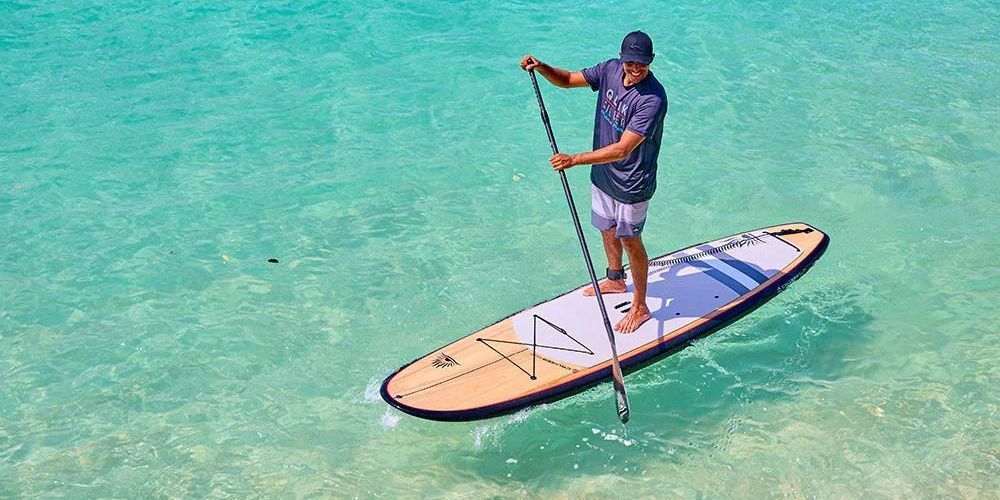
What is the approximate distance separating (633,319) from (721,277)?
93cm

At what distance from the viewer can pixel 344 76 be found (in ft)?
37.4

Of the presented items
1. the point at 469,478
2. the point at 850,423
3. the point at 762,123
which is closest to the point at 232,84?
the point at 762,123

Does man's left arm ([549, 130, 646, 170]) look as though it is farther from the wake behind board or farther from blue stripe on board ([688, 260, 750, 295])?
blue stripe on board ([688, 260, 750, 295])

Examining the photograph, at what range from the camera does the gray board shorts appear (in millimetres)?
5988

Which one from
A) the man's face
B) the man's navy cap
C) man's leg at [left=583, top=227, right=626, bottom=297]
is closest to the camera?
the man's navy cap

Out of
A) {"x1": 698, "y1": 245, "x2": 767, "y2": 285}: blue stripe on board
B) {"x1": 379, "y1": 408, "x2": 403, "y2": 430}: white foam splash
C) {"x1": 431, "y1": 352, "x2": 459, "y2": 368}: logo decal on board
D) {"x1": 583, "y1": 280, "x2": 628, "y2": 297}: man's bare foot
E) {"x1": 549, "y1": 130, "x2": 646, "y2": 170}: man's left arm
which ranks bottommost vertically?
{"x1": 379, "y1": 408, "x2": 403, "y2": 430}: white foam splash

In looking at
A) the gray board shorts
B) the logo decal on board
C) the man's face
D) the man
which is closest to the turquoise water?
the logo decal on board

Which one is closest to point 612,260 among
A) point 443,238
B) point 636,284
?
point 636,284

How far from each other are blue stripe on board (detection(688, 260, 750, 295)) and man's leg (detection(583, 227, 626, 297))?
68cm

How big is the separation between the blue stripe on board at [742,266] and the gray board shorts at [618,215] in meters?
1.20

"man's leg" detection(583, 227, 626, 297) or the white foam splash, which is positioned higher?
"man's leg" detection(583, 227, 626, 297)

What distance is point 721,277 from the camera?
686 centimetres

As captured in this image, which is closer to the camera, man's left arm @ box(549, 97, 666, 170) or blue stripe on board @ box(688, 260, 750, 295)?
man's left arm @ box(549, 97, 666, 170)

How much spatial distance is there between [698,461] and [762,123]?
17.8 feet
